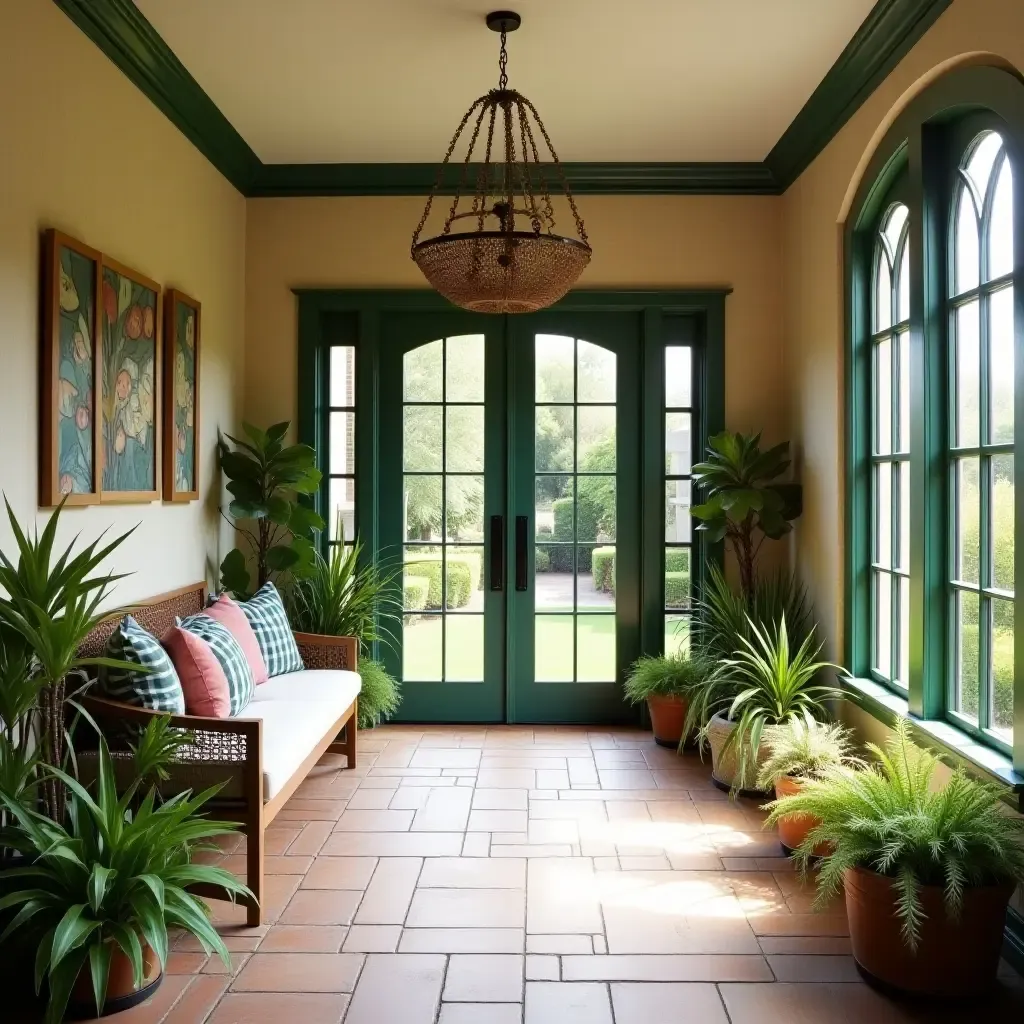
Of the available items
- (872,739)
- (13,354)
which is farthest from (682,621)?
(13,354)

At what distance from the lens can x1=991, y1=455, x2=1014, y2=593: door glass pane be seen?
118 inches

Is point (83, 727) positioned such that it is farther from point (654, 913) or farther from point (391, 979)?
point (654, 913)

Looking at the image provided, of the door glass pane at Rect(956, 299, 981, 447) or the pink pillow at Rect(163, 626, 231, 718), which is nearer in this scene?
the door glass pane at Rect(956, 299, 981, 447)

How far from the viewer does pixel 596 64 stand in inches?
157

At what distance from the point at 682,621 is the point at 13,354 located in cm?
370

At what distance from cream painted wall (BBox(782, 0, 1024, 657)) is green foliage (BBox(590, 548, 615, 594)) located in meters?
1.05

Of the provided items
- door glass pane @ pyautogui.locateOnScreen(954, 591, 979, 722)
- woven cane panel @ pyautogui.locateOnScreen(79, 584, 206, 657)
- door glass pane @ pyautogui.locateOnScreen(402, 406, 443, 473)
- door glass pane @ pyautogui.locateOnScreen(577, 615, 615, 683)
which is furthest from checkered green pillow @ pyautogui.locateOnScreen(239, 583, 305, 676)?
door glass pane @ pyautogui.locateOnScreen(954, 591, 979, 722)

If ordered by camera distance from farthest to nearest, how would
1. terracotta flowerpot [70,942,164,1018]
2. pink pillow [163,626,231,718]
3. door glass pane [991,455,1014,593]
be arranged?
pink pillow [163,626,231,718] < door glass pane [991,455,1014,593] < terracotta flowerpot [70,942,164,1018]

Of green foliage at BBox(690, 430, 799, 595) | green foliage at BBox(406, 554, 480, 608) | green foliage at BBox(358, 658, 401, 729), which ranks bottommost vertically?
green foliage at BBox(358, 658, 401, 729)

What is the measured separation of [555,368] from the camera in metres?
5.51

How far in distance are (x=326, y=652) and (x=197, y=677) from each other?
53.0 inches

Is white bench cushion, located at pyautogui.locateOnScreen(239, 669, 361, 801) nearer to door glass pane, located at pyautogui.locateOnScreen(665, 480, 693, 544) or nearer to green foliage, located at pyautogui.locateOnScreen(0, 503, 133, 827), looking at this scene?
green foliage, located at pyautogui.locateOnScreen(0, 503, 133, 827)

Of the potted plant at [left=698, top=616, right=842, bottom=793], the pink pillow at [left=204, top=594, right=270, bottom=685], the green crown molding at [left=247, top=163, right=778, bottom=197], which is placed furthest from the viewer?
the green crown molding at [left=247, top=163, right=778, bottom=197]

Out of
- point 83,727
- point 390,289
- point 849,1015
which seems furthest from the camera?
point 390,289
